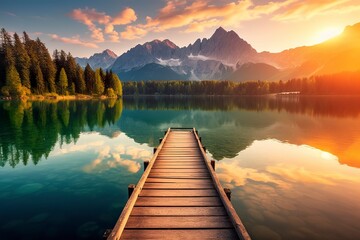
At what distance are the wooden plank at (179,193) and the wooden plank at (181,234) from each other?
2688mm

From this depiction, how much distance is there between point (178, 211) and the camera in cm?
916

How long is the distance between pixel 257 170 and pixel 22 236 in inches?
658

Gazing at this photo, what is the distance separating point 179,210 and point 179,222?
0.86 meters

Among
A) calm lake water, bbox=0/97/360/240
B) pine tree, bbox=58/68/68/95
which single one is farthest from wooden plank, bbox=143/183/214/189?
pine tree, bbox=58/68/68/95

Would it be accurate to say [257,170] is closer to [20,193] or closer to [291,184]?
[291,184]

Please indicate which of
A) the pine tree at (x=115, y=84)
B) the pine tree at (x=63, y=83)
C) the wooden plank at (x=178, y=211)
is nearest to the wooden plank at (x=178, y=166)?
the wooden plank at (x=178, y=211)

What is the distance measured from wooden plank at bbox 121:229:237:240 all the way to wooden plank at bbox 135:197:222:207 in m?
1.76

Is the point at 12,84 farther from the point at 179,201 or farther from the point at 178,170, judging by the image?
the point at 179,201

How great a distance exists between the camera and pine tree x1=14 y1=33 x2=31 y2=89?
10762 centimetres

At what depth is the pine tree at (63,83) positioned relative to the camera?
392ft

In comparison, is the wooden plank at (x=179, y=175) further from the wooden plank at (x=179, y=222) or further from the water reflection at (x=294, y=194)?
the wooden plank at (x=179, y=222)

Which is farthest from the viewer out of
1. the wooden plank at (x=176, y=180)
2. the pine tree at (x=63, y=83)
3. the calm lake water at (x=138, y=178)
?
the pine tree at (x=63, y=83)

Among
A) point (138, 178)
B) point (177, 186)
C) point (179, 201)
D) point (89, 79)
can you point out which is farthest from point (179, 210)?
point (89, 79)

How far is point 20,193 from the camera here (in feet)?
45.8
